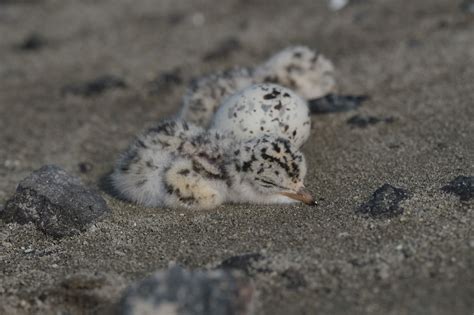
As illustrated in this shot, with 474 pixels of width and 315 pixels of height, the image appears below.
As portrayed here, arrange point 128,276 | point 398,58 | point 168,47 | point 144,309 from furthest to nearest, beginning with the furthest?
1. point 168,47
2. point 398,58
3. point 128,276
4. point 144,309

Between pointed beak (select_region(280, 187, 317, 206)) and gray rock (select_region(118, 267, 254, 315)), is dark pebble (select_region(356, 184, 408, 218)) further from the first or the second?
gray rock (select_region(118, 267, 254, 315))

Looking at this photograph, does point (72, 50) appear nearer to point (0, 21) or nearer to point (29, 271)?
point (0, 21)

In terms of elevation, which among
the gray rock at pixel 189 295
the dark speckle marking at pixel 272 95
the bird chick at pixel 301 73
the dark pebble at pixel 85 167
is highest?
the bird chick at pixel 301 73

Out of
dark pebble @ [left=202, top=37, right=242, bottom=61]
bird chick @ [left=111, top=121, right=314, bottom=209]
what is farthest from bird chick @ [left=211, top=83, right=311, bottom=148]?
dark pebble @ [left=202, top=37, right=242, bottom=61]

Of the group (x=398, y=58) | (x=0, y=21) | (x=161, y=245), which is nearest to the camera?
(x=161, y=245)

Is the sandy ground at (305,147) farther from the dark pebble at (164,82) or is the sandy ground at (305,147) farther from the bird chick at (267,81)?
the bird chick at (267,81)

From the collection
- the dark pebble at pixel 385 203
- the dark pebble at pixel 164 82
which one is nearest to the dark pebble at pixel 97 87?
the dark pebble at pixel 164 82

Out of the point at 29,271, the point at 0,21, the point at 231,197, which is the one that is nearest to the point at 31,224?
the point at 29,271
